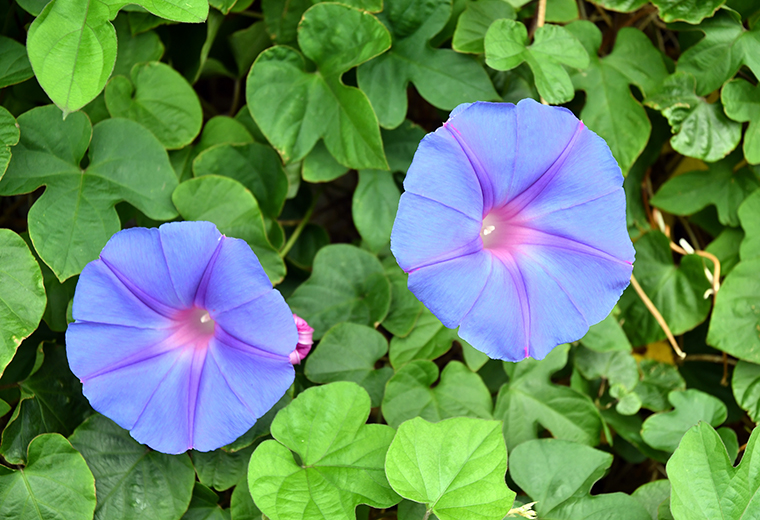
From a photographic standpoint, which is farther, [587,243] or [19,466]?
[19,466]

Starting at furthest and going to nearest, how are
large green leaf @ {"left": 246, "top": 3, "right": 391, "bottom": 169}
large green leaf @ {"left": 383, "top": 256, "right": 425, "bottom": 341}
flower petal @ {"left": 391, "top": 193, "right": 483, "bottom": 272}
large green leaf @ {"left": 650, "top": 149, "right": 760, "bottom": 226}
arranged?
large green leaf @ {"left": 650, "top": 149, "right": 760, "bottom": 226}
large green leaf @ {"left": 383, "top": 256, "right": 425, "bottom": 341}
large green leaf @ {"left": 246, "top": 3, "right": 391, "bottom": 169}
flower petal @ {"left": 391, "top": 193, "right": 483, "bottom": 272}

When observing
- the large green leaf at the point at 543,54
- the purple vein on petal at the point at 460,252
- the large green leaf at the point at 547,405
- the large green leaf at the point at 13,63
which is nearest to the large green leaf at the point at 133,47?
the large green leaf at the point at 13,63

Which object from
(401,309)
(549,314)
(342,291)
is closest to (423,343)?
(401,309)

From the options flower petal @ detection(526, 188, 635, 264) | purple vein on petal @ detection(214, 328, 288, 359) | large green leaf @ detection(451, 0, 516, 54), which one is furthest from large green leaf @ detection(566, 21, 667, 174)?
purple vein on petal @ detection(214, 328, 288, 359)

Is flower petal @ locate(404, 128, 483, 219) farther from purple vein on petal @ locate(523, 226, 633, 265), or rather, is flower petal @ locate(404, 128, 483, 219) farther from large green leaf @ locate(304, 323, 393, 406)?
large green leaf @ locate(304, 323, 393, 406)

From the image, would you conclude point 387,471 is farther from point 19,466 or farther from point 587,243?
point 19,466

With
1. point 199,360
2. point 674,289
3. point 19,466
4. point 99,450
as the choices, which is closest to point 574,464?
point 674,289

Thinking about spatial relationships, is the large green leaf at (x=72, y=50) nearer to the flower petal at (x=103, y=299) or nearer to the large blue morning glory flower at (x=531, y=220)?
the flower petal at (x=103, y=299)

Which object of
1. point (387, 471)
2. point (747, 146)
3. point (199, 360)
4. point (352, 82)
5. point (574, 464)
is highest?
point (352, 82)
